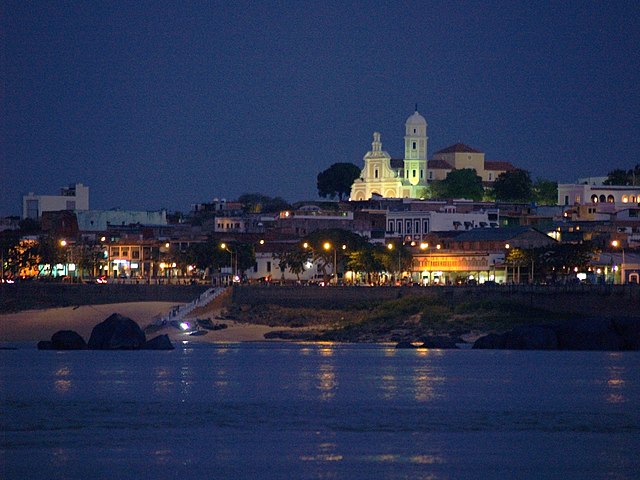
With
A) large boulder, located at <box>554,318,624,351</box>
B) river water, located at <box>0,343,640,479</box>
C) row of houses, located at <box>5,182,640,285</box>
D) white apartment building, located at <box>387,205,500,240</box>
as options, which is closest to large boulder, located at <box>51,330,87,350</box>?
river water, located at <box>0,343,640,479</box>

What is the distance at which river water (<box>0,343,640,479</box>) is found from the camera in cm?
4003

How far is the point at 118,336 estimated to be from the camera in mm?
83688

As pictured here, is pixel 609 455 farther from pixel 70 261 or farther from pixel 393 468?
pixel 70 261

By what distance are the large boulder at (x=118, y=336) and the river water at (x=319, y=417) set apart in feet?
15.7

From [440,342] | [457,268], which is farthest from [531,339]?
[457,268]

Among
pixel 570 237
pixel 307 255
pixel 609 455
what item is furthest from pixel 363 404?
pixel 570 237

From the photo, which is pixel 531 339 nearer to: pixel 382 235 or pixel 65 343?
pixel 65 343

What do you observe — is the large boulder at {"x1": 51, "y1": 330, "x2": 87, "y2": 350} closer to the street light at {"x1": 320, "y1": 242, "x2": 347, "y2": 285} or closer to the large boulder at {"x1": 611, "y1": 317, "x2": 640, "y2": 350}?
the large boulder at {"x1": 611, "y1": 317, "x2": 640, "y2": 350}

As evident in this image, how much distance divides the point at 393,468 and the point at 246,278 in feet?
296

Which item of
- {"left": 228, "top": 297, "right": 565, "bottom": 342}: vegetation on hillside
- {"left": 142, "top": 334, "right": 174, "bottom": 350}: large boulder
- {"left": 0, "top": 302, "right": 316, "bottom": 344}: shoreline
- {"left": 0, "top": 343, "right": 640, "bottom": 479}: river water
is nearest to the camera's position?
{"left": 0, "top": 343, "right": 640, "bottom": 479}: river water

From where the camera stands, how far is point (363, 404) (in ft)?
180

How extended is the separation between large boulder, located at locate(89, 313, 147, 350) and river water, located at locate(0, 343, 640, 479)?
189 inches

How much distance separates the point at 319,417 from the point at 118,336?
3482 centimetres

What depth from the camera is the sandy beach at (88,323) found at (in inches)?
3758
